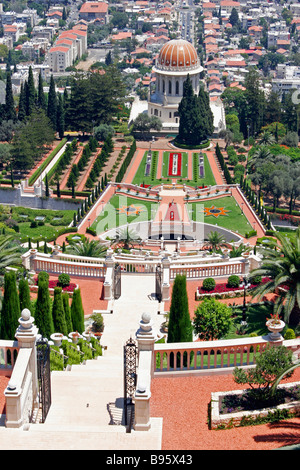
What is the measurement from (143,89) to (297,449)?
475 ft

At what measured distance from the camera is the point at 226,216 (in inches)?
3295

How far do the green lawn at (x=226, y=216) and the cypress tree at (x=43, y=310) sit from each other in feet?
141

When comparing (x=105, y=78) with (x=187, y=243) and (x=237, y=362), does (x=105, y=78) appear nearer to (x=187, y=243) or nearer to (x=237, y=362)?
(x=187, y=243)

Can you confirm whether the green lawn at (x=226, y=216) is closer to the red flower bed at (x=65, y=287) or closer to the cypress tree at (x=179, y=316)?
the red flower bed at (x=65, y=287)

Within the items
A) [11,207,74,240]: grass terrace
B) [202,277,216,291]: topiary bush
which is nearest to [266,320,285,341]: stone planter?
[202,277,216,291]: topiary bush

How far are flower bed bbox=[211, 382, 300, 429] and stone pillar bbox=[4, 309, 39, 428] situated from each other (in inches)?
229


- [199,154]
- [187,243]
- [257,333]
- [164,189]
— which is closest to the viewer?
[257,333]

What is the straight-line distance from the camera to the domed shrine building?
391 feet

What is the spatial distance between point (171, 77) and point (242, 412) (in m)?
95.8

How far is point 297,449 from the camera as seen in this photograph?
26.1 m

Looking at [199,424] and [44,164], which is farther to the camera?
[44,164]

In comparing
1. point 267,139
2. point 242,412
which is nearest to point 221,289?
point 242,412

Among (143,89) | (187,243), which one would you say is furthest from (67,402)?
(143,89)

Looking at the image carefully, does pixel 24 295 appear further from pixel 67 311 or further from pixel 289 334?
pixel 289 334
